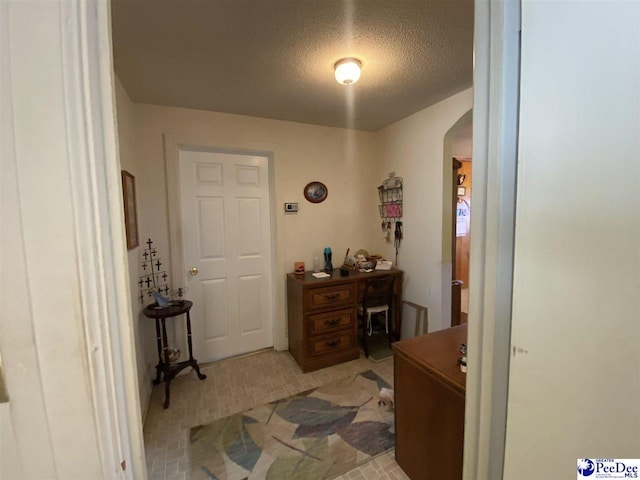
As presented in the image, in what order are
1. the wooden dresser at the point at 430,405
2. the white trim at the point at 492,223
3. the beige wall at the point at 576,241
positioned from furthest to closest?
the wooden dresser at the point at 430,405
the white trim at the point at 492,223
the beige wall at the point at 576,241

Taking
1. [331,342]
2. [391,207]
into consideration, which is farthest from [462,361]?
A: [391,207]

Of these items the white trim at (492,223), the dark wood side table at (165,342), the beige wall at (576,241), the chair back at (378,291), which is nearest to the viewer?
the beige wall at (576,241)

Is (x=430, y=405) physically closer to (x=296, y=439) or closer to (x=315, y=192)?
(x=296, y=439)

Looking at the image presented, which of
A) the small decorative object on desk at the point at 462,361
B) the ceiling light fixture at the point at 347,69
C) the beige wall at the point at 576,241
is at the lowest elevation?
the small decorative object on desk at the point at 462,361

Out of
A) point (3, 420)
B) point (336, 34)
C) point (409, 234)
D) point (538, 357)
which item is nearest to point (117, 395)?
point (3, 420)

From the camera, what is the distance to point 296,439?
68.6 inches

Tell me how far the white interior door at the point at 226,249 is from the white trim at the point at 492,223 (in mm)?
2448

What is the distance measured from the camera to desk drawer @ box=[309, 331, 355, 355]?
8.30ft

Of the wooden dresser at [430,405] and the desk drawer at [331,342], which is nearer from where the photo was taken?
the wooden dresser at [430,405]

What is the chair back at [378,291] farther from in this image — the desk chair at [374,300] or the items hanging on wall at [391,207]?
the items hanging on wall at [391,207]

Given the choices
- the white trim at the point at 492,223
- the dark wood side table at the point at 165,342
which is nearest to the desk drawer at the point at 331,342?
the dark wood side table at the point at 165,342

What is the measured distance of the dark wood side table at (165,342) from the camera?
2.09 metres

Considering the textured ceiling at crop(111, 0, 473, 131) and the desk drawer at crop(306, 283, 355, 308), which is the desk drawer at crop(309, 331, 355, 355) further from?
the textured ceiling at crop(111, 0, 473, 131)

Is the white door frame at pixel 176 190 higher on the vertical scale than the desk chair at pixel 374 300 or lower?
higher
